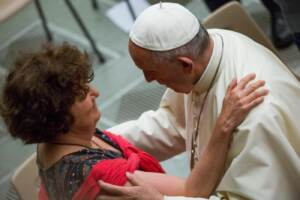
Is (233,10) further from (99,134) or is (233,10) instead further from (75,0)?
(75,0)

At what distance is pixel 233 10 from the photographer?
7.79 ft

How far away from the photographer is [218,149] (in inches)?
70.5

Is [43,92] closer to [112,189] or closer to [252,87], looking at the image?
[112,189]

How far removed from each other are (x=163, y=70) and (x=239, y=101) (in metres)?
0.24

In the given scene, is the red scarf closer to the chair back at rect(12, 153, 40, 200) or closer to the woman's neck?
the woman's neck

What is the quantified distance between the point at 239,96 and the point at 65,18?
290 cm

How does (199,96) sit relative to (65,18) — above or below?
above

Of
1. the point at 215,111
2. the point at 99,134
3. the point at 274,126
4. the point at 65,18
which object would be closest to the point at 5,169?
the point at 65,18

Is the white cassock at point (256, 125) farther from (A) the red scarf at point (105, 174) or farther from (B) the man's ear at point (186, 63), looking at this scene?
(A) the red scarf at point (105, 174)

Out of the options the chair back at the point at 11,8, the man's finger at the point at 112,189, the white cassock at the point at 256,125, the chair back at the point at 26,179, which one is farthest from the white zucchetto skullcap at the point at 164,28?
the chair back at the point at 11,8

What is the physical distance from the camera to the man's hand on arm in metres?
1.70

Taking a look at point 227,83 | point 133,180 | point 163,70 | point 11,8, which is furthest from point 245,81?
point 11,8

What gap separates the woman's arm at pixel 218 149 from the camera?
1742mm

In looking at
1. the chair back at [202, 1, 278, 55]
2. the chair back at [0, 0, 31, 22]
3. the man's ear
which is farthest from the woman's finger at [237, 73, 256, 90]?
the chair back at [0, 0, 31, 22]
